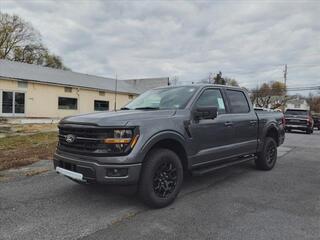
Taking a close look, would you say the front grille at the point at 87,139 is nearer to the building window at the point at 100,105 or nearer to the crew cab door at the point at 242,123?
the crew cab door at the point at 242,123

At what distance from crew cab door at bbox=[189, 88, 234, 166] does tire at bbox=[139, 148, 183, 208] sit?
0.46 metres

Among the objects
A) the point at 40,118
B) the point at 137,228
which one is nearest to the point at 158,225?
the point at 137,228

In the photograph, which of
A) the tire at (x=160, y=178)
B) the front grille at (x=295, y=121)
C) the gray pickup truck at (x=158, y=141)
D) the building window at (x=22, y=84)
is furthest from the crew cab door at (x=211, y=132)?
the building window at (x=22, y=84)

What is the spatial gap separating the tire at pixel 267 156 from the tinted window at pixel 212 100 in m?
1.91

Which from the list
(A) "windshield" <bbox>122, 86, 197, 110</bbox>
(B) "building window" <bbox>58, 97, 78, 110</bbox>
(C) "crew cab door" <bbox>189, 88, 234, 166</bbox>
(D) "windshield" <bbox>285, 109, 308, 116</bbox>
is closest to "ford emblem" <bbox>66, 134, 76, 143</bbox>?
(A) "windshield" <bbox>122, 86, 197, 110</bbox>

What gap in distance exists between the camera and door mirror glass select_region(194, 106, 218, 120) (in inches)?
194

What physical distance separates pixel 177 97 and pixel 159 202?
192 cm

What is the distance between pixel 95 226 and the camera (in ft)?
12.5

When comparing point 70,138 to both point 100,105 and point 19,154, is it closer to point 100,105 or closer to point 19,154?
point 19,154

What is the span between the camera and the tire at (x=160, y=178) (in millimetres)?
4258

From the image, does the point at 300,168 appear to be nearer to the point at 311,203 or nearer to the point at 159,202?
the point at 311,203

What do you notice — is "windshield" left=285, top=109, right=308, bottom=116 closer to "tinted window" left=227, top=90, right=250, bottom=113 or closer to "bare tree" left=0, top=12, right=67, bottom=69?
"tinted window" left=227, top=90, right=250, bottom=113

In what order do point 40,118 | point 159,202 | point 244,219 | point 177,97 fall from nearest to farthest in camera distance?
1. point 244,219
2. point 159,202
3. point 177,97
4. point 40,118

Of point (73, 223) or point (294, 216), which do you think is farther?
point (294, 216)
